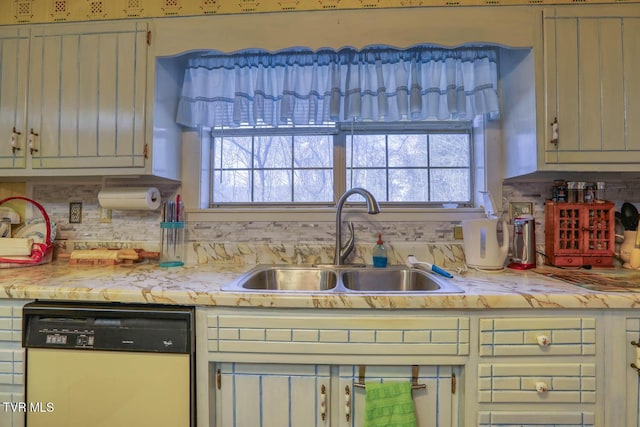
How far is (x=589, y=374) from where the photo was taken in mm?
916

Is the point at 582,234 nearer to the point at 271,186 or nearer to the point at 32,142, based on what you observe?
the point at 271,186

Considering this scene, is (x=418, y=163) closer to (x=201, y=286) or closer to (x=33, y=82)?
(x=201, y=286)

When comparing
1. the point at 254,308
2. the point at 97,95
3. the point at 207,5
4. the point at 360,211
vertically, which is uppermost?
the point at 207,5

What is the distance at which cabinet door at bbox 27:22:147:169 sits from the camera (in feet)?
4.34

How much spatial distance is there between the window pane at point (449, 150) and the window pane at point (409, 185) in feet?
0.34

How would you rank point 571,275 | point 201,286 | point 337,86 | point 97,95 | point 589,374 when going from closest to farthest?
point 589,374 < point 201,286 < point 571,275 < point 97,95 < point 337,86

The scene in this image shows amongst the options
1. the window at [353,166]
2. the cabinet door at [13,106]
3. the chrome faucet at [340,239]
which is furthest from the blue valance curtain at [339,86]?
the cabinet door at [13,106]

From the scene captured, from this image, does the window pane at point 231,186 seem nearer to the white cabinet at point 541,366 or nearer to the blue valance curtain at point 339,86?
the blue valance curtain at point 339,86

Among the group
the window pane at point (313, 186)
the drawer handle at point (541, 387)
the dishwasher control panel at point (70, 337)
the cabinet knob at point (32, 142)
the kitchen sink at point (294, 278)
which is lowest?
the drawer handle at point (541, 387)

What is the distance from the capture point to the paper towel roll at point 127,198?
1.44 metres

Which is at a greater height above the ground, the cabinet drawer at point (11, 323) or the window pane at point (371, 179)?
the window pane at point (371, 179)

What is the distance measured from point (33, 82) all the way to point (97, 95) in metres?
0.33

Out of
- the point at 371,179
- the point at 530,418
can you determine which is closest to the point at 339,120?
the point at 371,179

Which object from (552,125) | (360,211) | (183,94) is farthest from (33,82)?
(552,125)
